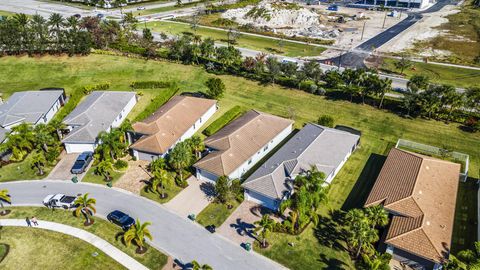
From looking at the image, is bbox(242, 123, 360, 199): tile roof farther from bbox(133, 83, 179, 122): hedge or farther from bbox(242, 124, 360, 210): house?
bbox(133, 83, 179, 122): hedge

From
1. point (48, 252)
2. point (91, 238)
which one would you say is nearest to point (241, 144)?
point (91, 238)

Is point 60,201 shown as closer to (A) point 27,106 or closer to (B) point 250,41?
(A) point 27,106

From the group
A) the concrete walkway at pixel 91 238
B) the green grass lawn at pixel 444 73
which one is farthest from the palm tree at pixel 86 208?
the green grass lawn at pixel 444 73

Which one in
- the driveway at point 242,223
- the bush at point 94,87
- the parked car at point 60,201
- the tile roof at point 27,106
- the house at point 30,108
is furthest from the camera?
the bush at point 94,87

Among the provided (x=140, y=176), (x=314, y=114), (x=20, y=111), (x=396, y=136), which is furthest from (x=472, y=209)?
(x=20, y=111)

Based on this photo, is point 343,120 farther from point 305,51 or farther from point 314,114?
point 305,51

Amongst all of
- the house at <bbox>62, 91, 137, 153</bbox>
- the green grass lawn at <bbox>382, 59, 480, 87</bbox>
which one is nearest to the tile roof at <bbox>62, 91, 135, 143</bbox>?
the house at <bbox>62, 91, 137, 153</bbox>

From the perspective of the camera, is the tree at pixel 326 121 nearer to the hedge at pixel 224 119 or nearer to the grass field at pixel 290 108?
the grass field at pixel 290 108

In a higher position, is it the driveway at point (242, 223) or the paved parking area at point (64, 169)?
the paved parking area at point (64, 169)
